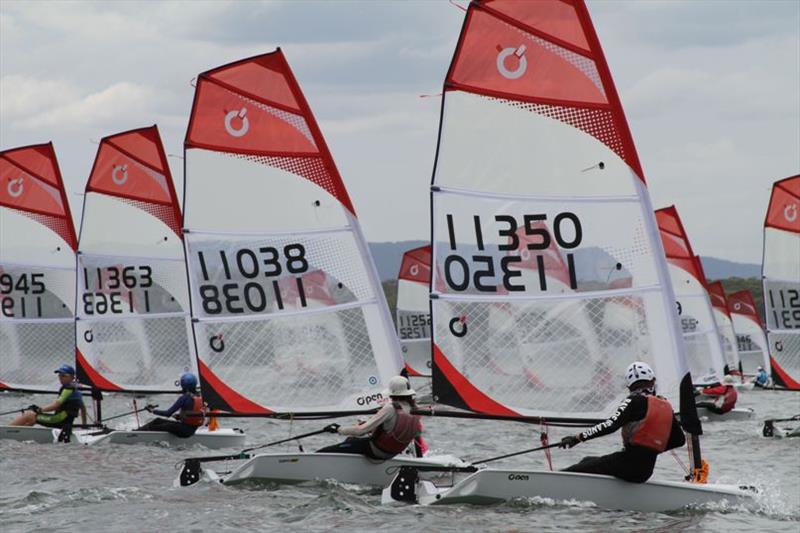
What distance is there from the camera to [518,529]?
11289 mm

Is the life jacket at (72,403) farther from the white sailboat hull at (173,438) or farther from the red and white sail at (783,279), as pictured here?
the red and white sail at (783,279)

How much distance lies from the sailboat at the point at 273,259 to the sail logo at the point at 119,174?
22.4 ft

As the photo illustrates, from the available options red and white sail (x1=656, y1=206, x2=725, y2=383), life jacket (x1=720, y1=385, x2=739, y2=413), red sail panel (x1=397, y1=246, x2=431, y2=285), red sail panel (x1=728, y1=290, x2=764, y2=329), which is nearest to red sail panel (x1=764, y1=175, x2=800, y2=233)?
life jacket (x1=720, y1=385, x2=739, y2=413)

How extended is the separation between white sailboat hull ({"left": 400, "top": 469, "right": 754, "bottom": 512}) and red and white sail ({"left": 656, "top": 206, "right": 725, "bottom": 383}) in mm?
19810

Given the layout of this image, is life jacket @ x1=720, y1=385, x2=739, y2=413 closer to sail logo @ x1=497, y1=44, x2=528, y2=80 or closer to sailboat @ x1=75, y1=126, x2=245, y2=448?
sailboat @ x1=75, y1=126, x2=245, y2=448

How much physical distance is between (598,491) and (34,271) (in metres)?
14.7

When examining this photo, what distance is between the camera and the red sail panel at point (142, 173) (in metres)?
22.5

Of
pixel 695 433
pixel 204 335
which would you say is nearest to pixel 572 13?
pixel 695 433

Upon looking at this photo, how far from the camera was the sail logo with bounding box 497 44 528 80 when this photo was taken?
43.3 ft

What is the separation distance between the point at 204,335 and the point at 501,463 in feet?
16.9

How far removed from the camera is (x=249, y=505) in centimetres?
1295

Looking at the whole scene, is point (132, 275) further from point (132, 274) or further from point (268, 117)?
point (268, 117)

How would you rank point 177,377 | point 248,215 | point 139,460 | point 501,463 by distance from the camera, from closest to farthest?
1. point 248,215
2. point 139,460
3. point 501,463
4. point 177,377

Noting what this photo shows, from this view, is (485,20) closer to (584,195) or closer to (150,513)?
(584,195)
